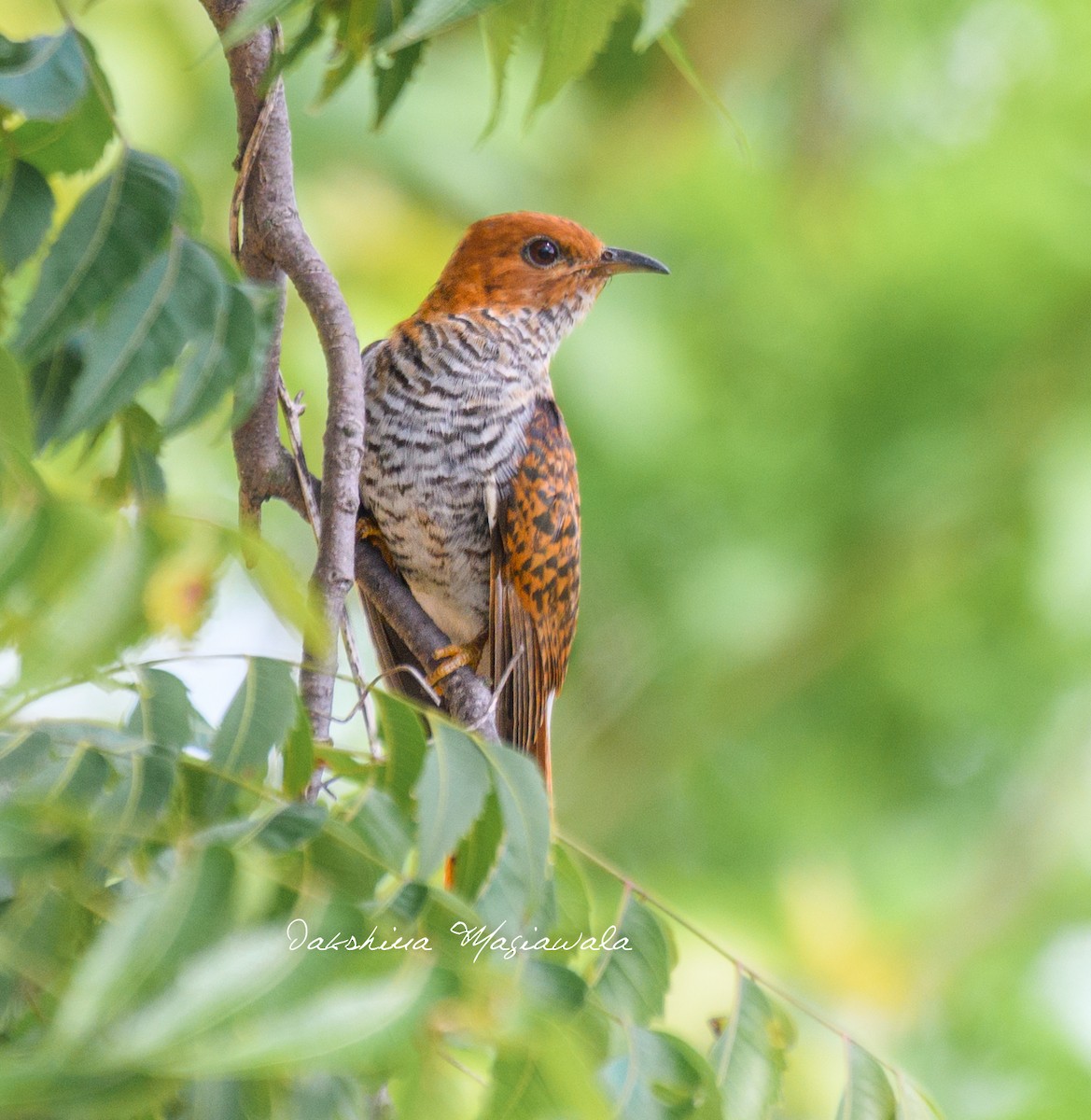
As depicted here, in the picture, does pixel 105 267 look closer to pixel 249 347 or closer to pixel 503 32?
pixel 249 347

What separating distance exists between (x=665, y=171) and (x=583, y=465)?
1.66 meters

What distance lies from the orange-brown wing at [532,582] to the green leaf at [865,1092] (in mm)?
1646

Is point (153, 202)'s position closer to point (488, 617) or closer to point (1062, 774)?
point (488, 617)

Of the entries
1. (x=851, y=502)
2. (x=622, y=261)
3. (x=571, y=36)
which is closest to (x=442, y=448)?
(x=622, y=261)

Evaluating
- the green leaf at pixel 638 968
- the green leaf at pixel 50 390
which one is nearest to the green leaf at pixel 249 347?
the green leaf at pixel 50 390

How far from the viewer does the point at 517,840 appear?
5.41ft

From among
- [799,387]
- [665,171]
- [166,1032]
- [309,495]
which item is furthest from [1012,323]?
[166,1032]

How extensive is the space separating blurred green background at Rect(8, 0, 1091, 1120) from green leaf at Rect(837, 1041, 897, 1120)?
4160 mm

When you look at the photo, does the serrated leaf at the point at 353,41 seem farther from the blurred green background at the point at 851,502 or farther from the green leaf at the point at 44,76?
the blurred green background at the point at 851,502

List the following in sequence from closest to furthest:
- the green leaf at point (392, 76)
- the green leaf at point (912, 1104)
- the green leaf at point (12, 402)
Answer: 1. the green leaf at point (12, 402)
2. the green leaf at point (392, 76)
3. the green leaf at point (912, 1104)

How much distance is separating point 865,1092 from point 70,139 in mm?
1637

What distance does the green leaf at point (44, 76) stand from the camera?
1.41 meters

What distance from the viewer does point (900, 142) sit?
848 centimetres

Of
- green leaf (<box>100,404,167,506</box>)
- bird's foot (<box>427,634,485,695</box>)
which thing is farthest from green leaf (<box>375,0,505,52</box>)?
bird's foot (<box>427,634,485,695</box>)
